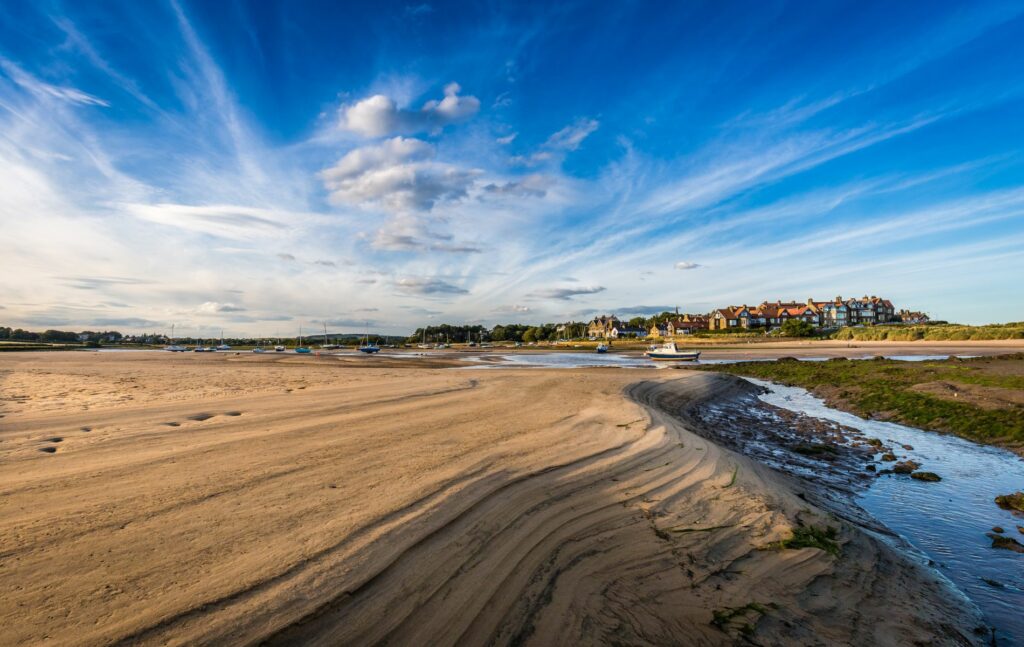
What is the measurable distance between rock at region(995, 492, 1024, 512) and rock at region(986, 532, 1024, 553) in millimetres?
1561

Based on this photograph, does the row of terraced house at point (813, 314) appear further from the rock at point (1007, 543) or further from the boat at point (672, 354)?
the rock at point (1007, 543)

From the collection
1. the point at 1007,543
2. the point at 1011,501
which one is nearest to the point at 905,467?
the point at 1011,501

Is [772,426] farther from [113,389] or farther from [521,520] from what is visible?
[113,389]

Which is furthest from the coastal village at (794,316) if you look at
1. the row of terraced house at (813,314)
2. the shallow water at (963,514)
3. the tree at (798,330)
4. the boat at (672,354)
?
the shallow water at (963,514)

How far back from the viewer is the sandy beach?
3.26 meters

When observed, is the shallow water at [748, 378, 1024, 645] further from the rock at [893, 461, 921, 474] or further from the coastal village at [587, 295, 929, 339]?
the coastal village at [587, 295, 929, 339]

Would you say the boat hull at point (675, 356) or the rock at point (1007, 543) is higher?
the boat hull at point (675, 356)

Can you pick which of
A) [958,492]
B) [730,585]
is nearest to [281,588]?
[730,585]

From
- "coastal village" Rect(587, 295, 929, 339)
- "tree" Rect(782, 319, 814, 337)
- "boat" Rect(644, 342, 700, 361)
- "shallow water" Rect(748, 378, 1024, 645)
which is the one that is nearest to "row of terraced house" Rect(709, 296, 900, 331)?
"coastal village" Rect(587, 295, 929, 339)

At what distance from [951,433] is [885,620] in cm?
1325

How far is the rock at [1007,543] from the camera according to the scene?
6.14 m

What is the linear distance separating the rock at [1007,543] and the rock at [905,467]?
3251mm

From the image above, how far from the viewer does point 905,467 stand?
9719 millimetres

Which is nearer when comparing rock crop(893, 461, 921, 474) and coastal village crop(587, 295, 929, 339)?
rock crop(893, 461, 921, 474)
